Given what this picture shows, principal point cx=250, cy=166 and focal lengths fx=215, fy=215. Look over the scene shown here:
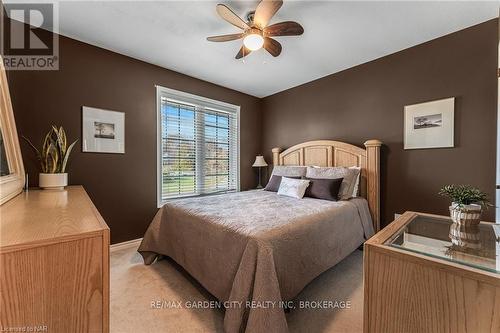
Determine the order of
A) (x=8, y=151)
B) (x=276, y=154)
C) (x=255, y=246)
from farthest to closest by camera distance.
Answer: (x=276, y=154) < (x=8, y=151) < (x=255, y=246)

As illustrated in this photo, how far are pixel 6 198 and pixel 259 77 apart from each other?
3.26 meters

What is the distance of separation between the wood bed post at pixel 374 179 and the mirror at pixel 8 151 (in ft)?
11.4

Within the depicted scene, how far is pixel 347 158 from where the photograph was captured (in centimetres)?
320

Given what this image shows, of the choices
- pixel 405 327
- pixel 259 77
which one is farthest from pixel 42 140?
pixel 405 327

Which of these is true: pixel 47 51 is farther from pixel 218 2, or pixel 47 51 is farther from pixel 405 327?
pixel 405 327

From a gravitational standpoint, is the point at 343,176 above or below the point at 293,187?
above

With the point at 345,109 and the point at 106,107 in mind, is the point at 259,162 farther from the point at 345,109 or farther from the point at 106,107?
the point at 106,107

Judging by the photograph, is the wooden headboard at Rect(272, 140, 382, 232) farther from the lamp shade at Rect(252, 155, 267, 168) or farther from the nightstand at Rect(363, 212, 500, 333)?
the nightstand at Rect(363, 212, 500, 333)

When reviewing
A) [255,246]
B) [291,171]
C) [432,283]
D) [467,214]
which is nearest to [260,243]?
[255,246]

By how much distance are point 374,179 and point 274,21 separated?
7.41 ft

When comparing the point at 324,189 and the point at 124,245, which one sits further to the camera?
the point at 124,245

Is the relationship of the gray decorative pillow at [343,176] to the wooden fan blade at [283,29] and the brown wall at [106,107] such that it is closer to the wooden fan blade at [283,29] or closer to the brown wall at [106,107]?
the wooden fan blade at [283,29]

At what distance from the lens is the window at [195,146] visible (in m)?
3.34

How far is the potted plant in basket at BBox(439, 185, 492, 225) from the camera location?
1195 mm
